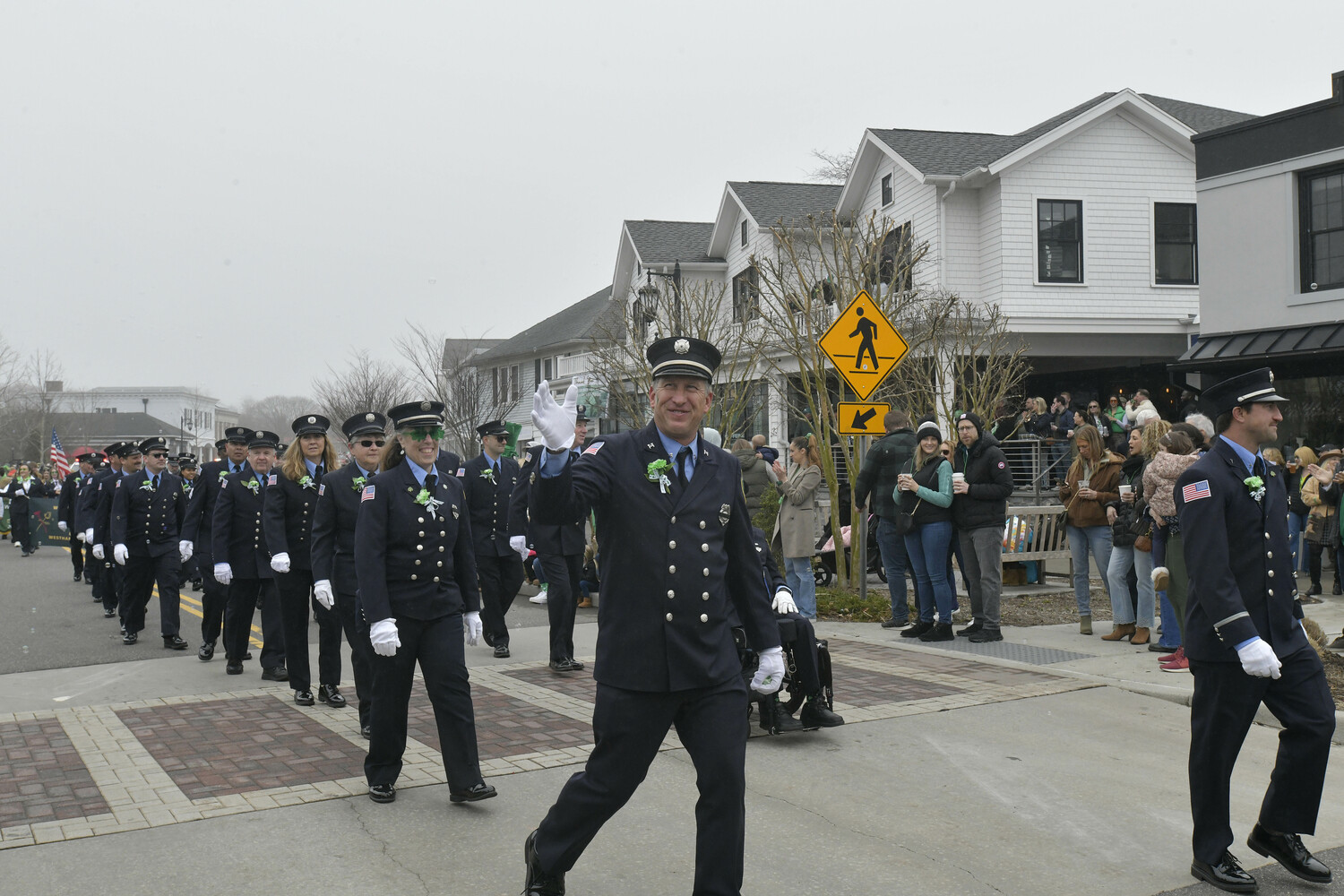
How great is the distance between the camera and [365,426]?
777 cm

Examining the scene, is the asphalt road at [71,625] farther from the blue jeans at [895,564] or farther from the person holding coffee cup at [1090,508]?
the person holding coffee cup at [1090,508]

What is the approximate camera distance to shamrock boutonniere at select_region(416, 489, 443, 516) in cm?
638

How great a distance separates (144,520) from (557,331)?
39.2 metres

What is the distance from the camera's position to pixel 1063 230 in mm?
25453

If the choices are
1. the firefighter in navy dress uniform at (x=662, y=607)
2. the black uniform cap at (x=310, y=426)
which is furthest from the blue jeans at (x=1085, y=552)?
the firefighter in navy dress uniform at (x=662, y=607)

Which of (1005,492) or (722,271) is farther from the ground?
(722,271)

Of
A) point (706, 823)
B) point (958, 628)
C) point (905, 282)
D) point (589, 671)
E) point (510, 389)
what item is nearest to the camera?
point (706, 823)

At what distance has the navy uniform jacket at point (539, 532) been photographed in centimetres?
1004

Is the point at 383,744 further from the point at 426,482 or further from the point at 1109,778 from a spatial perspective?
the point at 1109,778

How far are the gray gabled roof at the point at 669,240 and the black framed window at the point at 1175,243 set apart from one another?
14.7 meters

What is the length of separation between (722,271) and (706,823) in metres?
34.1

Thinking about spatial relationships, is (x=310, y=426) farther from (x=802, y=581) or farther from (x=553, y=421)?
(x=553, y=421)

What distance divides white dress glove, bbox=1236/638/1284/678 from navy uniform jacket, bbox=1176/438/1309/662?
0.35 ft

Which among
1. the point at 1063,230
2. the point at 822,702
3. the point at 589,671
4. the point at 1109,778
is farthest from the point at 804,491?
the point at 1063,230
